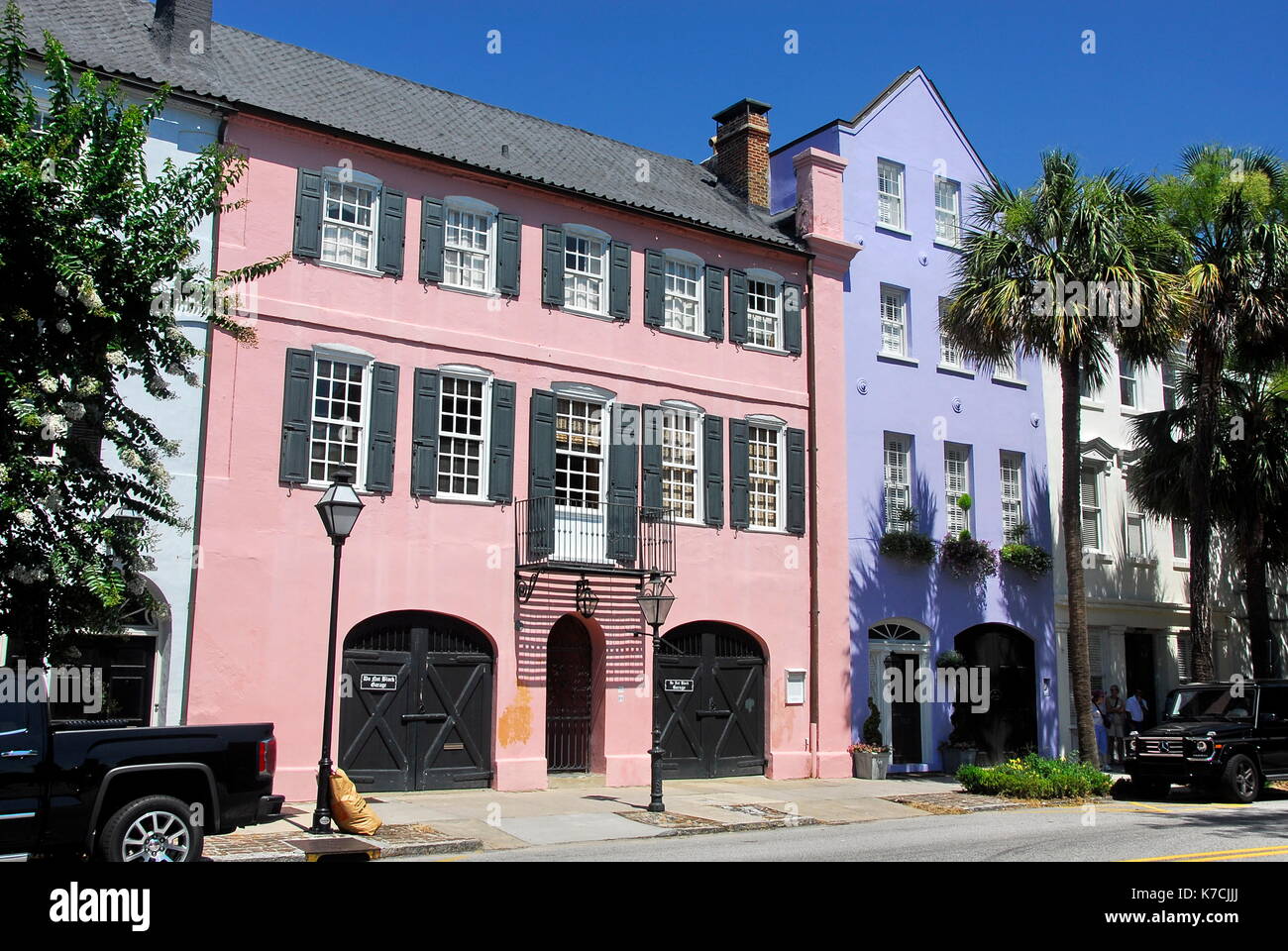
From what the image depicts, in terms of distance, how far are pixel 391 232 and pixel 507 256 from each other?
1989 millimetres

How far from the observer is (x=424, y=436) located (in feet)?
57.3

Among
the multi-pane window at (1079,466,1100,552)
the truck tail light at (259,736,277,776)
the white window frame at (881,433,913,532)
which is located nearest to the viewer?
the truck tail light at (259,736,277,776)

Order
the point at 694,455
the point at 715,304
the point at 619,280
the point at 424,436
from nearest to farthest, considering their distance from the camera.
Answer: the point at 424,436, the point at 619,280, the point at 694,455, the point at 715,304

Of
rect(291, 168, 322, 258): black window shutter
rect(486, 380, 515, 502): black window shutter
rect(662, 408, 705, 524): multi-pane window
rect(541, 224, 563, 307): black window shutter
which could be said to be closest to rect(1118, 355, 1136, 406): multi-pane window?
rect(662, 408, 705, 524): multi-pane window

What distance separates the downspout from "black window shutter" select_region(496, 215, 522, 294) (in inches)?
250

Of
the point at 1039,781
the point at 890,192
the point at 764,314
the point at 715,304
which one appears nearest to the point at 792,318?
the point at 764,314

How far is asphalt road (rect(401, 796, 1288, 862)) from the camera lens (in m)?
11.1

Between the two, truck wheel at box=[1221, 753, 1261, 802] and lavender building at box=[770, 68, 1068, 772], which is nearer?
truck wheel at box=[1221, 753, 1261, 802]

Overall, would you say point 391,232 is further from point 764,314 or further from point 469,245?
point 764,314

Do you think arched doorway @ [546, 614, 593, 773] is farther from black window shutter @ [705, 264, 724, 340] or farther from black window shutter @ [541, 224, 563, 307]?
black window shutter @ [705, 264, 724, 340]

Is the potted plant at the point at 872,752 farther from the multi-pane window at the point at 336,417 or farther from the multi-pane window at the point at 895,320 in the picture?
the multi-pane window at the point at 336,417

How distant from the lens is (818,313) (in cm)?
2245

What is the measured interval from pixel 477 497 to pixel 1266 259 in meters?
14.8

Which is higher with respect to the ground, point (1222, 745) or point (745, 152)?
point (745, 152)
